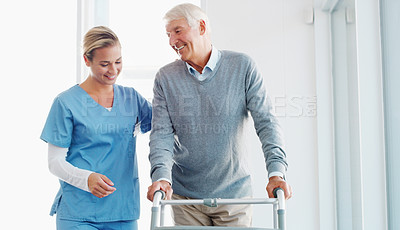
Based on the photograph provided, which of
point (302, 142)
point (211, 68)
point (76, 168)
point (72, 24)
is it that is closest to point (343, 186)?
point (302, 142)

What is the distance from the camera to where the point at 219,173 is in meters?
1.59

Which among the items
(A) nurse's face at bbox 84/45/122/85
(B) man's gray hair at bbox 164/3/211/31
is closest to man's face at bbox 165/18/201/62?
(B) man's gray hair at bbox 164/3/211/31

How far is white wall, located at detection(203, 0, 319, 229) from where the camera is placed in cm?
254

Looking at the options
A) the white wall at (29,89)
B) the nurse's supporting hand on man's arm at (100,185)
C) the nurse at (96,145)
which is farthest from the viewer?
the white wall at (29,89)

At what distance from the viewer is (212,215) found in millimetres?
1638

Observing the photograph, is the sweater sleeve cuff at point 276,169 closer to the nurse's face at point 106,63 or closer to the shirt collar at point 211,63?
the shirt collar at point 211,63

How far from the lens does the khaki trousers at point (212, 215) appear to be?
1.62 meters

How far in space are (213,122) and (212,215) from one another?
0.37 m

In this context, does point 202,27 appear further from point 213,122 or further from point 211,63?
point 213,122

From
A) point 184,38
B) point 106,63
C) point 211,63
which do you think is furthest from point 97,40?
point 211,63

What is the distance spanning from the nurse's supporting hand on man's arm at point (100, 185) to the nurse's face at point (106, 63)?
402mm

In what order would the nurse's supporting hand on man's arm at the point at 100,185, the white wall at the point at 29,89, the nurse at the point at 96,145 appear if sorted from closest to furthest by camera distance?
the nurse's supporting hand on man's arm at the point at 100,185, the nurse at the point at 96,145, the white wall at the point at 29,89

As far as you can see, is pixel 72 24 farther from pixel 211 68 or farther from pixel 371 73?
pixel 371 73

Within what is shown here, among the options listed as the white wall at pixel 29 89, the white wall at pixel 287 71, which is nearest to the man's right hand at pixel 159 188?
the white wall at pixel 287 71
